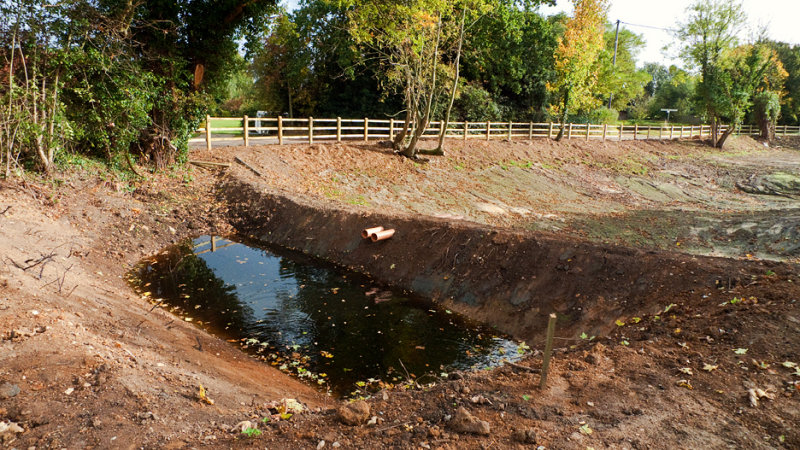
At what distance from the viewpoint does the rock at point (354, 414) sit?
4206mm

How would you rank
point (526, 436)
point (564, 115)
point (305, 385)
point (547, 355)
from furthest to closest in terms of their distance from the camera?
1. point (564, 115)
2. point (305, 385)
3. point (547, 355)
4. point (526, 436)

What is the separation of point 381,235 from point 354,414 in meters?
7.26

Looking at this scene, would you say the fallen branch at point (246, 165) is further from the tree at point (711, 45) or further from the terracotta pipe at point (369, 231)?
the tree at point (711, 45)

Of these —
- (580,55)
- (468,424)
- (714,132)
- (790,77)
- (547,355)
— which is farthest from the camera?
(790,77)

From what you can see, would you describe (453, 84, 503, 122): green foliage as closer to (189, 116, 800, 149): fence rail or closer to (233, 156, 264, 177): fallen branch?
(189, 116, 800, 149): fence rail

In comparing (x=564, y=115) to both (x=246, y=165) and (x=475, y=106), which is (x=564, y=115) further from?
(x=246, y=165)

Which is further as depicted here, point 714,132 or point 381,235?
point 714,132

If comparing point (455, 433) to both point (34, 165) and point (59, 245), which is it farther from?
point (34, 165)

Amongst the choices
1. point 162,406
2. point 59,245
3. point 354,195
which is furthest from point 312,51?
point 162,406

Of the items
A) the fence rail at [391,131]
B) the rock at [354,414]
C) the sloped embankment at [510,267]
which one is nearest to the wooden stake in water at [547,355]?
the rock at [354,414]

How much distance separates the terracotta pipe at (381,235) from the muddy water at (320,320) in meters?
1.02

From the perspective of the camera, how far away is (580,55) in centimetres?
2781

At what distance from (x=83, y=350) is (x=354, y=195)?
41.0 feet

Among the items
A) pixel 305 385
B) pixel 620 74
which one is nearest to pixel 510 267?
pixel 305 385
